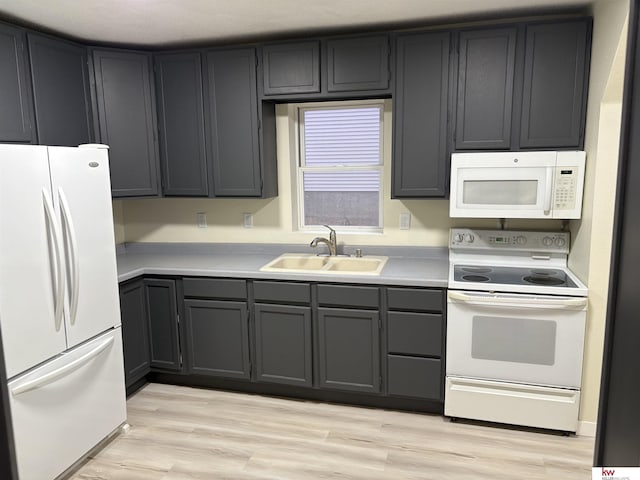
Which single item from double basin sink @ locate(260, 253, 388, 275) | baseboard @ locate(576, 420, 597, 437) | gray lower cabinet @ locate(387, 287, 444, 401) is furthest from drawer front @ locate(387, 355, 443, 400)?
baseboard @ locate(576, 420, 597, 437)

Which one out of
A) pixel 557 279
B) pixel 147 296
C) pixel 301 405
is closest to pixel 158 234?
pixel 147 296

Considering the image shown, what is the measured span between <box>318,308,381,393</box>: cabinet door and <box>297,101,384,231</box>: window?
817 mm

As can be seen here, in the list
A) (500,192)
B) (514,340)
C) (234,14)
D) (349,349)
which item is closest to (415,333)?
(349,349)

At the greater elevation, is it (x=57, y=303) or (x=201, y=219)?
(x=201, y=219)

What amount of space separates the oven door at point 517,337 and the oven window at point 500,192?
1.87 feet

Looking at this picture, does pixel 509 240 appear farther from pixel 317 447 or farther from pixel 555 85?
pixel 317 447

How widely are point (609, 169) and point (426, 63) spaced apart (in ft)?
3.88

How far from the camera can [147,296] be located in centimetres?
326

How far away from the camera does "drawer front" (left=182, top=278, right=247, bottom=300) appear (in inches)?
122

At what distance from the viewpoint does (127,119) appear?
3268 millimetres

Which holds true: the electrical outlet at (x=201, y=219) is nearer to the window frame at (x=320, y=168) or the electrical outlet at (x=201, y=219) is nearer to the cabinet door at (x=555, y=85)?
the window frame at (x=320, y=168)

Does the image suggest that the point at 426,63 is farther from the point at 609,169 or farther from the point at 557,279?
the point at 557,279

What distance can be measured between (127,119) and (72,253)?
4.38 feet

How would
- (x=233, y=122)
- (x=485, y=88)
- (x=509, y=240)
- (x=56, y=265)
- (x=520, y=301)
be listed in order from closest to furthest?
1. (x=56, y=265)
2. (x=520, y=301)
3. (x=485, y=88)
4. (x=509, y=240)
5. (x=233, y=122)
